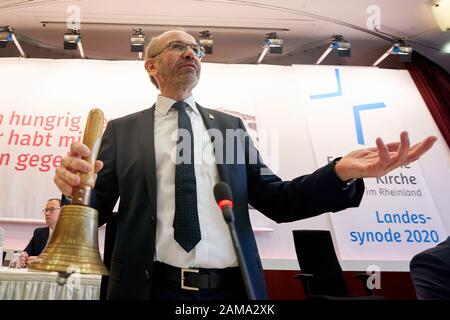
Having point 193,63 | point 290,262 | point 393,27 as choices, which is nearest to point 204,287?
point 193,63

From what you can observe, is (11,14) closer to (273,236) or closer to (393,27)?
(273,236)

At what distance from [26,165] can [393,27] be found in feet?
14.6

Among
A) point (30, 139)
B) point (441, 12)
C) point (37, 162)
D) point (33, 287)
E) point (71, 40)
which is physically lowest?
point (33, 287)

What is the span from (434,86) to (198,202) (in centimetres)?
460

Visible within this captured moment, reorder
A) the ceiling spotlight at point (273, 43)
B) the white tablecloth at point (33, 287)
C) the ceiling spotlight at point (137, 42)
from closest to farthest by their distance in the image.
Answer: the white tablecloth at point (33, 287), the ceiling spotlight at point (137, 42), the ceiling spotlight at point (273, 43)

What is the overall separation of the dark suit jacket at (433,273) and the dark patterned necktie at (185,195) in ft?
2.65

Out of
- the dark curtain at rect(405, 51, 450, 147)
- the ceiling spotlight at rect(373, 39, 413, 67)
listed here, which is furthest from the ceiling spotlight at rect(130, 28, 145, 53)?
the dark curtain at rect(405, 51, 450, 147)

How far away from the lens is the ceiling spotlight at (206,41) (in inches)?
171

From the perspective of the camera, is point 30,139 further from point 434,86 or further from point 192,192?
point 434,86

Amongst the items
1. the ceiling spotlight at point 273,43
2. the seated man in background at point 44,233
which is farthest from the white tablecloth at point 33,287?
the ceiling spotlight at point 273,43

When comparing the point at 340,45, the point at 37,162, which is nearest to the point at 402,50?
the point at 340,45

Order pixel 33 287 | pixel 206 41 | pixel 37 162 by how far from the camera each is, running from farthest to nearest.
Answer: pixel 206 41 < pixel 37 162 < pixel 33 287

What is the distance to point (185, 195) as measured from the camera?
Result: 1.00m

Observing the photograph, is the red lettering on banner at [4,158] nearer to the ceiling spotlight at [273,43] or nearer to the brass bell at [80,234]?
the ceiling spotlight at [273,43]
